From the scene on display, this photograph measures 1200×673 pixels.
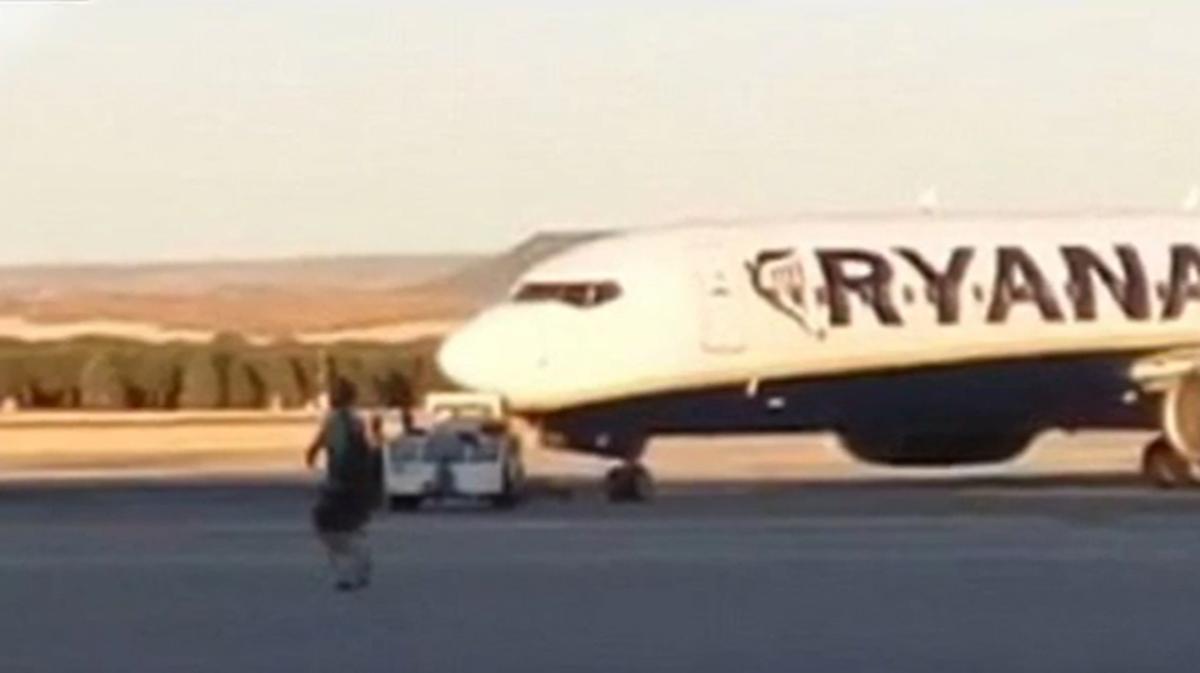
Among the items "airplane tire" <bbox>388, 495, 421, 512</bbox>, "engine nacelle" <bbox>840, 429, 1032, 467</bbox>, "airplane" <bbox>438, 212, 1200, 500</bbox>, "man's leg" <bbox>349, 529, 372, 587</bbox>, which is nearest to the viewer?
"man's leg" <bbox>349, 529, 372, 587</bbox>

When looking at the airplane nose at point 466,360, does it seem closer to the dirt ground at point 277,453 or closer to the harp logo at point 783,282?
the harp logo at point 783,282

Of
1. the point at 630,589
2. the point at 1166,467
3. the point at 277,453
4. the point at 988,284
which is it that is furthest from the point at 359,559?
the point at 277,453

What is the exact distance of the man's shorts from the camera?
3084cm

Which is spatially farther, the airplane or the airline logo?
the airline logo

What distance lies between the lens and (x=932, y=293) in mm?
50719

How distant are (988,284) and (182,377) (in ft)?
174

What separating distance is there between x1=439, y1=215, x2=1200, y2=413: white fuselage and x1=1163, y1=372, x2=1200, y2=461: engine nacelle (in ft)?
2.51

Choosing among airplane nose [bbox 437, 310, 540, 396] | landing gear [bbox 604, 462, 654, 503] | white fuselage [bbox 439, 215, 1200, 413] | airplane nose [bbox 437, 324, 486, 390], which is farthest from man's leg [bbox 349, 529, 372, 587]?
airplane nose [bbox 437, 324, 486, 390]

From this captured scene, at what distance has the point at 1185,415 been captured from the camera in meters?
50.9

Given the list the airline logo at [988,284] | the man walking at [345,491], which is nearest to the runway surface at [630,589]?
the man walking at [345,491]

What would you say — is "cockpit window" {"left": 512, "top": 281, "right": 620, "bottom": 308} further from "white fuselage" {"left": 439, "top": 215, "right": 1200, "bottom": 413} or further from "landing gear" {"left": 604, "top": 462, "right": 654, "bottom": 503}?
"landing gear" {"left": 604, "top": 462, "right": 654, "bottom": 503}

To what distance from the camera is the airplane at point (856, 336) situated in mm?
50000

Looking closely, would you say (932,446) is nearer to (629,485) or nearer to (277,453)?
(629,485)

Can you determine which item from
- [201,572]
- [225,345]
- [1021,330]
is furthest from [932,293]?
[225,345]
